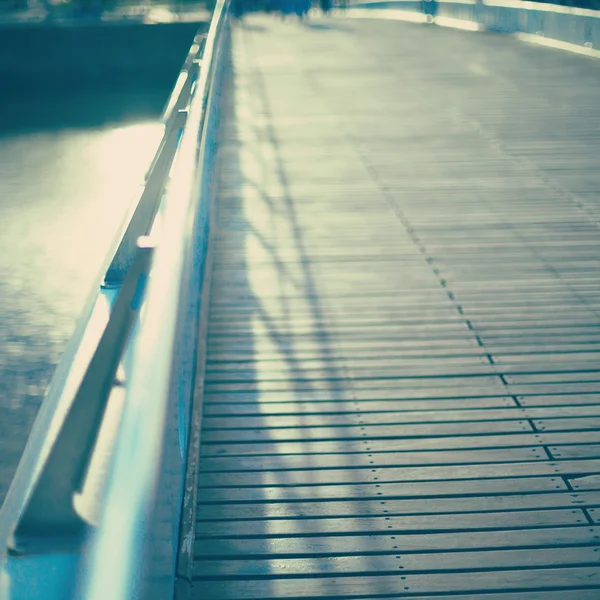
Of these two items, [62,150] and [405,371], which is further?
[62,150]

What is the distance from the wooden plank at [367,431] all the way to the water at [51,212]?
353cm

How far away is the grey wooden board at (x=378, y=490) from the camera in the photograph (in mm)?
3041

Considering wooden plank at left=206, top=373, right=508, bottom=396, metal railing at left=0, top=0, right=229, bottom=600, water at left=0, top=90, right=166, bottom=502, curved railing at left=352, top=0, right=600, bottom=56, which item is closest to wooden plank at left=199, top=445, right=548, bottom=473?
wooden plank at left=206, top=373, right=508, bottom=396

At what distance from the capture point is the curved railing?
1309 cm

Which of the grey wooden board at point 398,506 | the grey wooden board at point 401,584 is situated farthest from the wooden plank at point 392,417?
the grey wooden board at point 401,584

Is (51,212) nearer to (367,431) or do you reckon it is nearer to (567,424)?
(367,431)

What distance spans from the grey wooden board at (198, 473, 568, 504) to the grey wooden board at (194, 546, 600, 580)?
308 mm

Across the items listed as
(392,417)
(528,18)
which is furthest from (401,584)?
(528,18)

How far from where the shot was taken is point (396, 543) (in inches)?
111

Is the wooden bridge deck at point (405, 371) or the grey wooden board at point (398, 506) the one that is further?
the grey wooden board at point (398, 506)

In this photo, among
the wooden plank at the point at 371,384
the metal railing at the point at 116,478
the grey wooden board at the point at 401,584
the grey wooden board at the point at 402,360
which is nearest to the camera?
the metal railing at the point at 116,478

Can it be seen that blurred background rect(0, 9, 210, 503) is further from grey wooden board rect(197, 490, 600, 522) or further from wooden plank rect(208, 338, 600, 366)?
grey wooden board rect(197, 490, 600, 522)

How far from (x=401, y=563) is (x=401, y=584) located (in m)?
0.09

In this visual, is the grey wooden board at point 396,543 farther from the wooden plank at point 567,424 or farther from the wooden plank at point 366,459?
the wooden plank at point 567,424
